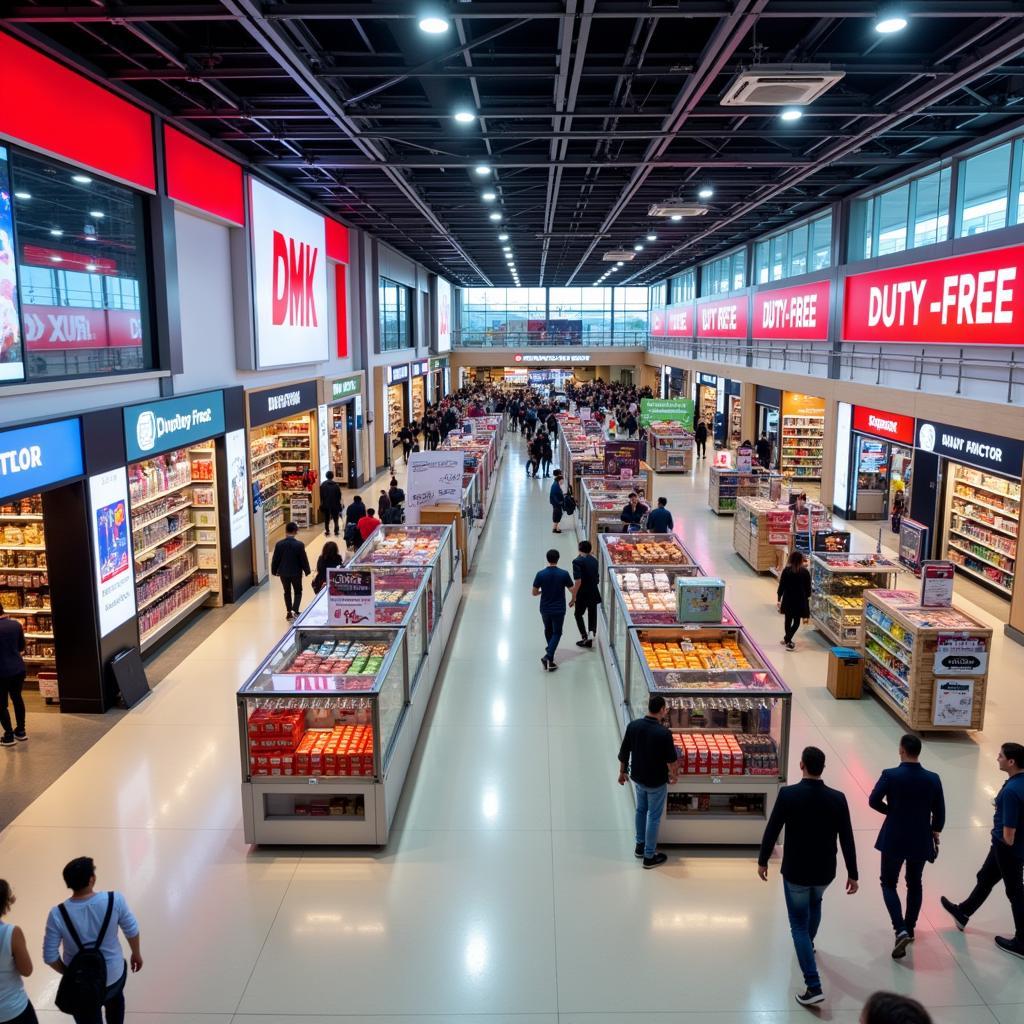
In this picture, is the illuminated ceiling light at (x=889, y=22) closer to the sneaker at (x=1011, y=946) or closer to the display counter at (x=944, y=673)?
the display counter at (x=944, y=673)

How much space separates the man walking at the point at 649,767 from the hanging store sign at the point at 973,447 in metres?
8.77

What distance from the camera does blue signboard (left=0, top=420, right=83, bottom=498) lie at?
7846 mm

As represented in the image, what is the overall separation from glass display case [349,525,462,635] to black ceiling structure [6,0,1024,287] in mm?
5796

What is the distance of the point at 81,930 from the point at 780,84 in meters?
9.03

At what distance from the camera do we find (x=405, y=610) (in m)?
9.46

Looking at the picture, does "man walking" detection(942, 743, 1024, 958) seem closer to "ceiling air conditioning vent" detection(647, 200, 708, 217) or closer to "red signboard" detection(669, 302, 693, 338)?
"ceiling air conditioning vent" detection(647, 200, 708, 217)

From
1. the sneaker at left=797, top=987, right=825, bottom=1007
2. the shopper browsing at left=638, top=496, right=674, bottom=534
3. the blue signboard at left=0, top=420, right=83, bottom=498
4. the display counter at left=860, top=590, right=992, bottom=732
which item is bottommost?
the sneaker at left=797, top=987, right=825, bottom=1007

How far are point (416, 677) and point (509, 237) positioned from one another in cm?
2228

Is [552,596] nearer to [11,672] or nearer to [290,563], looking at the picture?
[290,563]

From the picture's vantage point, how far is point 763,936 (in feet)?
19.7

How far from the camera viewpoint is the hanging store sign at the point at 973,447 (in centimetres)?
1277

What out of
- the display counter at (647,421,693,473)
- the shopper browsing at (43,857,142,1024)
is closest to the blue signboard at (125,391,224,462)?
the shopper browsing at (43,857,142,1024)

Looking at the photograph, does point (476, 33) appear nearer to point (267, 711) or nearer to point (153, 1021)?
point (267, 711)

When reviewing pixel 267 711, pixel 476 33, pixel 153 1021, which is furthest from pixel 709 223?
pixel 153 1021
